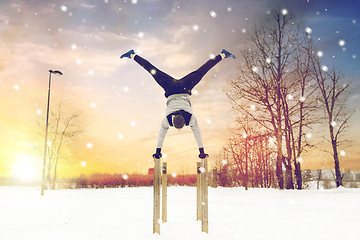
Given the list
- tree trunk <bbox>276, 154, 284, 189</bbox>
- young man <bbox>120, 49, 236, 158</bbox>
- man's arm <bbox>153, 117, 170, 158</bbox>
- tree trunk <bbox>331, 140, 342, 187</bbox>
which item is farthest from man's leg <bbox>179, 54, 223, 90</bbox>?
tree trunk <bbox>331, 140, 342, 187</bbox>

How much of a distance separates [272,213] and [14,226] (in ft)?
23.1

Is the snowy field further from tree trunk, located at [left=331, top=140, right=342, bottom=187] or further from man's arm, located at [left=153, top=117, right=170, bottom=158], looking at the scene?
tree trunk, located at [left=331, top=140, right=342, bottom=187]

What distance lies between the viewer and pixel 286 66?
1612 cm

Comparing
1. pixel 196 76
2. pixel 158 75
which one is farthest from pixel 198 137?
pixel 158 75

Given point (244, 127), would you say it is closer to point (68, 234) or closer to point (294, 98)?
point (294, 98)

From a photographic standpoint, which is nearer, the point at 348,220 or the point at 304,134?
the point at 348,220

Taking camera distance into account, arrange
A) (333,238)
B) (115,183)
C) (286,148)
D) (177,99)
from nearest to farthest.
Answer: (333,238), (177,99), (286,148), (115,183)

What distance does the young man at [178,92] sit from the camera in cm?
559

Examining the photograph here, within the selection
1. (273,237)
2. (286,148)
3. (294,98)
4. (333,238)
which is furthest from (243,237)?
(294,98)

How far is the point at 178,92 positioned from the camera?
222 inches

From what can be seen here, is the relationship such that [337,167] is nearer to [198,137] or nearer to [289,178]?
[289,178]

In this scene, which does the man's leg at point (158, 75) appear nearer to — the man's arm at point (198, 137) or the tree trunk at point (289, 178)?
the man's arm at point (198, 137)

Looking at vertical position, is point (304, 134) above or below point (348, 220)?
above

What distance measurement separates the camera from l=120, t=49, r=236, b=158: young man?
220 inches
